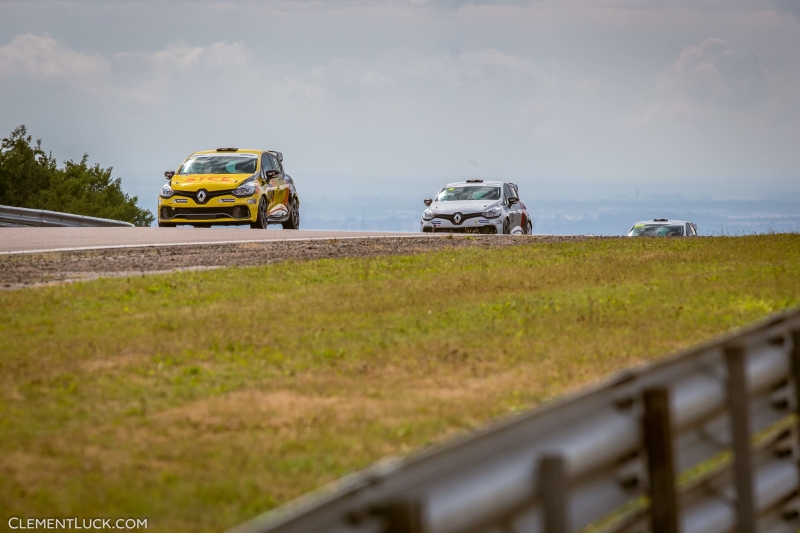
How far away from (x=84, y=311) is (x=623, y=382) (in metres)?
8.51

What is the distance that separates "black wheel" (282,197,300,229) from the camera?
29222mm

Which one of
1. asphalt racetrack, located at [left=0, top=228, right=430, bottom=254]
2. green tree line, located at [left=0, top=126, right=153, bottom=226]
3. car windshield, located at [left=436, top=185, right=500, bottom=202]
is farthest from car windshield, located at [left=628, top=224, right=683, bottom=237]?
green tree line, located at [left=0, top=126, right=153, bottom=226]

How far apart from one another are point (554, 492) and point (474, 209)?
25.9m

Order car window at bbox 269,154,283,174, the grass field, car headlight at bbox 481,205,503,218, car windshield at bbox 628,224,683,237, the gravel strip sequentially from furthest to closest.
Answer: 1. car windshield at bbox 628,224,683,237
2. car headlight at bbox 481,205,503,218
3. car window at bbox 269,154,283,174
4. the gravel strip
5. the grass field

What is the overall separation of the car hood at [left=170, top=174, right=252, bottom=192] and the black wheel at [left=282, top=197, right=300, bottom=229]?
10.3ft

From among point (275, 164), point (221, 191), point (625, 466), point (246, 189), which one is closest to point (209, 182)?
point (221, 191)

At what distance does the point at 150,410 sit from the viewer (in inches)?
275

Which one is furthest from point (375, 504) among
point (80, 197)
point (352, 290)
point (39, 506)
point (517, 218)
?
point (80, 197)

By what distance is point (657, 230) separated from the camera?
34.8m

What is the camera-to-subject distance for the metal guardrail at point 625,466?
247 centimetres

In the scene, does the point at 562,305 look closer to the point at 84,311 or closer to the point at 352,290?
the point at 352,290

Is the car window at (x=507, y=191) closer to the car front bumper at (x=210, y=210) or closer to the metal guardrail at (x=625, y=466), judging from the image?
the car front bumper at (x=210, y=210)

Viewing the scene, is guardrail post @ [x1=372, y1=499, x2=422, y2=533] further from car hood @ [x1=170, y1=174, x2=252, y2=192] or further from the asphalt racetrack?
car hood @ [x1=170, y1=174, x2=252, y2=192]

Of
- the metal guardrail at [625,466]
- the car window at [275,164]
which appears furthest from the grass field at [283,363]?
the car window at [275,164]
